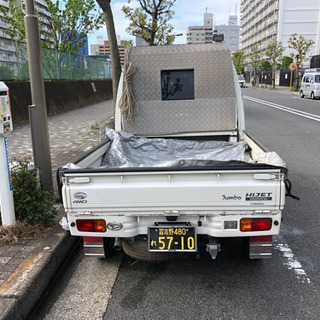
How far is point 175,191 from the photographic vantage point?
9.21ft

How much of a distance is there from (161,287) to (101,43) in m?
119

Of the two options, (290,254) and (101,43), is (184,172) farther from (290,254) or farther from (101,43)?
(101,43)

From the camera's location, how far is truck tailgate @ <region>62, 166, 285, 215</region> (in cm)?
276

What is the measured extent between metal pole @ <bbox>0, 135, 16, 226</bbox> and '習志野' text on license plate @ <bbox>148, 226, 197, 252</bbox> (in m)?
1.74

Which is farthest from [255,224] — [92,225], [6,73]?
[6,73]

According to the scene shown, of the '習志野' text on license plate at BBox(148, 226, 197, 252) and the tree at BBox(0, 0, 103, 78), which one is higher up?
the tree at BBox(0, 0, 103, 78)

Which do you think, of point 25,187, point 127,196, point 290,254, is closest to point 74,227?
point 127,196

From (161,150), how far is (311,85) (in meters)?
25.4

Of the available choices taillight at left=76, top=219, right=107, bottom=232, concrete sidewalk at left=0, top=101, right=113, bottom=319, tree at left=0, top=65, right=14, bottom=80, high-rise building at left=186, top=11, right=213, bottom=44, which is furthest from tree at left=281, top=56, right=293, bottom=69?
high-rise building at left=186, top=11, right=213, bottom=44

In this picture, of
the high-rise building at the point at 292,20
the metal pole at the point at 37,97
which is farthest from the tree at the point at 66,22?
the high-rise building at the point at 292,20

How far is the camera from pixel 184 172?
2.79m

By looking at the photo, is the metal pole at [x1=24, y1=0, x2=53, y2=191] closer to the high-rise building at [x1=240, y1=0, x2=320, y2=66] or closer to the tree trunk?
the tree trunk

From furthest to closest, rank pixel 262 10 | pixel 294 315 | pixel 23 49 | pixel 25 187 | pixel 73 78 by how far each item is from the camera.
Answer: pixel 262 10, pixel 73 78, pixel 23 49, pixel 25 187, pixel 294 315

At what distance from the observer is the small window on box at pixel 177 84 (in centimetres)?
497
